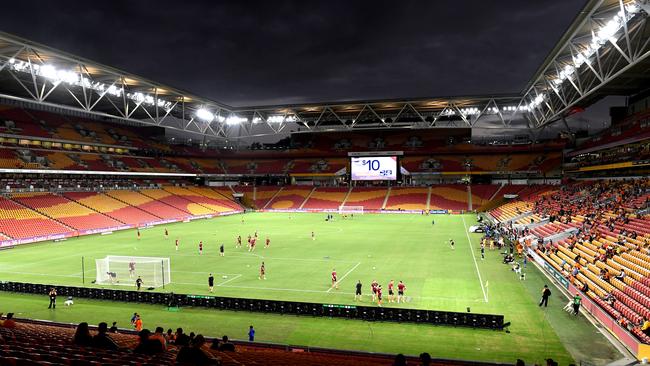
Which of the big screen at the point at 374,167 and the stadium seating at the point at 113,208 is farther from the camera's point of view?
the big screen at the point at 374,167

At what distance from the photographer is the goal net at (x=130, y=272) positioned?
28203 mm

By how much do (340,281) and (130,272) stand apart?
14173 mm

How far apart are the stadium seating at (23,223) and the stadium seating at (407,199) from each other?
53884 millimetres

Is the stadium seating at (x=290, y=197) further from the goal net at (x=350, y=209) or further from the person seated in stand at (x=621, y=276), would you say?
the person seated in stand at (x=621, y=276)

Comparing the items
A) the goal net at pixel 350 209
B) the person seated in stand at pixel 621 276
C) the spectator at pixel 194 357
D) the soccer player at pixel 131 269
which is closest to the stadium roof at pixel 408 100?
the person seated in stand at pixel 621 276

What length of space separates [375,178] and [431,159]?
20524 millimetres

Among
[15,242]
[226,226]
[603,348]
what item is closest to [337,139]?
[226,226]

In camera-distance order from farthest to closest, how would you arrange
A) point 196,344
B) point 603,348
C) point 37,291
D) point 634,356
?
point 37,291
point 603,348
point 634,356
point 196,344

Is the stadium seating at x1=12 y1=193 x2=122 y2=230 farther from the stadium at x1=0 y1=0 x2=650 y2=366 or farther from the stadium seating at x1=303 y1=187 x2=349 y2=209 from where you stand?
the stadium seating at x1=303 y1=187 x2=349 y2=209

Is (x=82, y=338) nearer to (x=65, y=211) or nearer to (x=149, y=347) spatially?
(x=149, y=347)

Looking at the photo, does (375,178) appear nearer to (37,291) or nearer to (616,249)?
(616,249)

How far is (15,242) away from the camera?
142 ft

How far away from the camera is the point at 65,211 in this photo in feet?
178

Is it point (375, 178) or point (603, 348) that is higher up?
point (375, 178)
